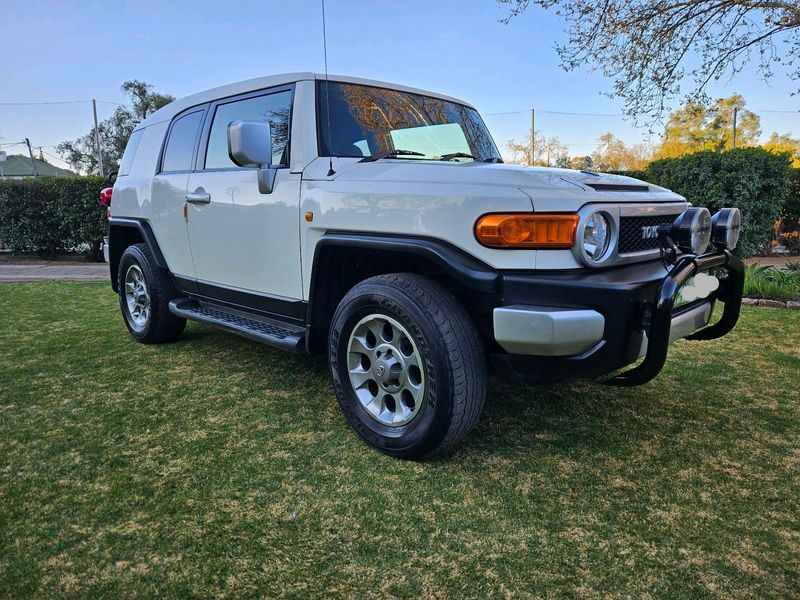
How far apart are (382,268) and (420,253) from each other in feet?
1.98

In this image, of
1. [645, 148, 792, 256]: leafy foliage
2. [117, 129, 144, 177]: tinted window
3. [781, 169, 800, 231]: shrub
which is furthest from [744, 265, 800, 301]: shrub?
[117, 129, 144, 177]: tinted window

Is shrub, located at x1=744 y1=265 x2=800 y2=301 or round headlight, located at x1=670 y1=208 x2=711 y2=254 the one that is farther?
shrub, located at x1=744 y1=265 x2=800 y2=301

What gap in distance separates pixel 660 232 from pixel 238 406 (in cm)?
256

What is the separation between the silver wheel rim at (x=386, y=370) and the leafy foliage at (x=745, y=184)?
8.25 meters

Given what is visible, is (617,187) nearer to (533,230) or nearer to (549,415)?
(533,230)

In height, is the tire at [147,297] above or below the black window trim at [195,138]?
below

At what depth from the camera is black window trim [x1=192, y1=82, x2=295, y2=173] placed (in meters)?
3.33

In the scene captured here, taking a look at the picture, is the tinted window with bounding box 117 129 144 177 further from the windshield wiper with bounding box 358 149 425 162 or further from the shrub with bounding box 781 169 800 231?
the shrub with bounding box 781 169 800 231

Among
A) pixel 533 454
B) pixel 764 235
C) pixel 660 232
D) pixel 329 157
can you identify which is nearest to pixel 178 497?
pixel 533 454

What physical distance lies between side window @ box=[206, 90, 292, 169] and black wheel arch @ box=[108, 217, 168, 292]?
3.41 feet

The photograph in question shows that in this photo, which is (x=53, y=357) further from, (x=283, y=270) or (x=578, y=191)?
(x=578, y=191)

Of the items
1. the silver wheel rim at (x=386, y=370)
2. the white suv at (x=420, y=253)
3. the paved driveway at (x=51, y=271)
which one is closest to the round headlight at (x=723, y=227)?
the white suv at (x=420, y=253)

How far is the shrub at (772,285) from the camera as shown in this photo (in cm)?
641

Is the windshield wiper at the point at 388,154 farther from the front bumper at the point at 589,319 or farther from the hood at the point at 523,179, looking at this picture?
the front bumper at the point at 589,319
